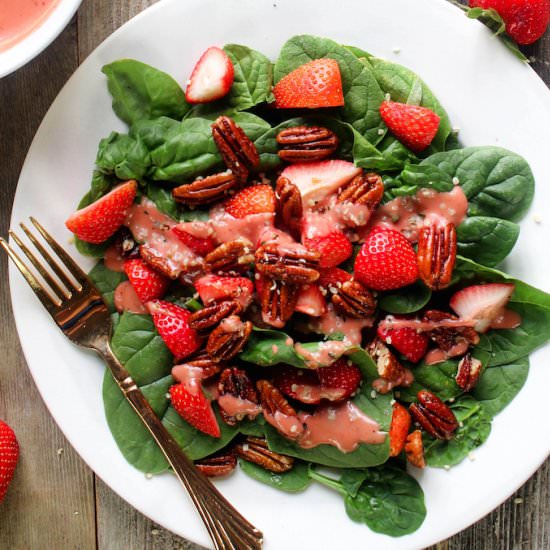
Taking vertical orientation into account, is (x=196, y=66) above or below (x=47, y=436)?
above

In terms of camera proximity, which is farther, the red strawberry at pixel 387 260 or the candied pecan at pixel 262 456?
the candied pecan at pixel 262 456

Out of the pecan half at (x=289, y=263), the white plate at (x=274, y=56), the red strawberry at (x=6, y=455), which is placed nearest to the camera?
the pecan half at (x=289, y=263)

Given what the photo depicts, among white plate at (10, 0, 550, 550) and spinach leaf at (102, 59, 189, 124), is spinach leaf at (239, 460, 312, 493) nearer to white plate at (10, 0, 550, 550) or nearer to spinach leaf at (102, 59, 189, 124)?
white plate at (10, 0, 550, 550)

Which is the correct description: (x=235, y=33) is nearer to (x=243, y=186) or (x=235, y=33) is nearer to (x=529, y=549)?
(x=243, y=186)

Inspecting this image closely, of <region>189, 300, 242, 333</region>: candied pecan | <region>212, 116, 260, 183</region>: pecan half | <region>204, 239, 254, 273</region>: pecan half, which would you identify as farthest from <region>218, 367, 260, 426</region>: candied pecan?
<region>212, 116, 260, 183</region>: pecan half

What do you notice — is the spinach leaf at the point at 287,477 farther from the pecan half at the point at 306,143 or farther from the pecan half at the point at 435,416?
the pecan half at the point at 306,143

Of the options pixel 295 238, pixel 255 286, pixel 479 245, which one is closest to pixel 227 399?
pixel 255 286

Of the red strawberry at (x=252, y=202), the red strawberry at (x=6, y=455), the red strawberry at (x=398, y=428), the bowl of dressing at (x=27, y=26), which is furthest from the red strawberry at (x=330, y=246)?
the red strawberry at (x=6, y=455)
